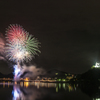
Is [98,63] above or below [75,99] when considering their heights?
above

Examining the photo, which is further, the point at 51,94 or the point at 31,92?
the point at 31,92

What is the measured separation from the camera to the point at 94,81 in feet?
306

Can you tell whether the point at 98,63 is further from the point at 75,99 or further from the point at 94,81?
the point at 75,99

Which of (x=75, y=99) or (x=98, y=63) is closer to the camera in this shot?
(x=75, y=99)

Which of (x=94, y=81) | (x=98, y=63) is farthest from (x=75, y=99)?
(x=98, y=63)

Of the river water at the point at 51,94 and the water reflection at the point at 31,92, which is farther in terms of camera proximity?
the water reflection at the point at 31,92

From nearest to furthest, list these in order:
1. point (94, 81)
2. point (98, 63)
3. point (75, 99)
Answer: point (75, 99) < point (94, 81) < point (98, 63)

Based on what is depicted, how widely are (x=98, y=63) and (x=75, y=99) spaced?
127m

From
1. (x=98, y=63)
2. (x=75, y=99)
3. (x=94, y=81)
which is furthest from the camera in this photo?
(x=98, y=63)

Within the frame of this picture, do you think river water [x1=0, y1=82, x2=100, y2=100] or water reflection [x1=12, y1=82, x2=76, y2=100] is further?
water reflection [x1=12, y1=82, x2=76, y2=100]

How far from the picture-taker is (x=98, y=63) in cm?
14950

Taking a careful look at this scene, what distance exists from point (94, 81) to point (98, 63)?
60231 millimetres

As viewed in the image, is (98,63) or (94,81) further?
(98,63)
